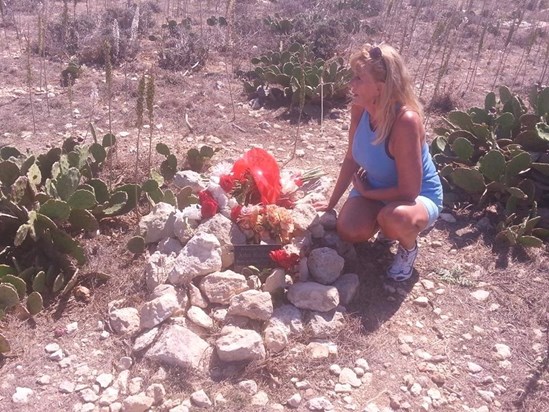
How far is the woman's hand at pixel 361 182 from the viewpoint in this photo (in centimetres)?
317

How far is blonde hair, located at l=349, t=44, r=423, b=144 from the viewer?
8.99 ft

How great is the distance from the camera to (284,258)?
2943 mm

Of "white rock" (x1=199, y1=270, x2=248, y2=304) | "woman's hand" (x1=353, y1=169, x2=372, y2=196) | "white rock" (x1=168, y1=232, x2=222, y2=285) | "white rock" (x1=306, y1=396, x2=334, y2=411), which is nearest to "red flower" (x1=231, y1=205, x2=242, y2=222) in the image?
"white rock" (x1=168, y1=232, x2=222, y2=285)

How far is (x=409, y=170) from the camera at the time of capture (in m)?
2.88

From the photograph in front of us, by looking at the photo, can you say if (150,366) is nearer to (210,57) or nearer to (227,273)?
(227,273)

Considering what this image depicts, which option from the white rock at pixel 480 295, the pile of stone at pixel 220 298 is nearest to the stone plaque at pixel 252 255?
the pile of stone at pixel 220 298

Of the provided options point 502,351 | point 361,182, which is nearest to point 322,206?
point 361,182

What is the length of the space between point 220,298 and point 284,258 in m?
0.39

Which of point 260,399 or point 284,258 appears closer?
point 260,399

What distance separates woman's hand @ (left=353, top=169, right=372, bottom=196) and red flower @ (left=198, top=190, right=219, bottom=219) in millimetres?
806

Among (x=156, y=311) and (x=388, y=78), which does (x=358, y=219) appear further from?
(x=156, y=311)

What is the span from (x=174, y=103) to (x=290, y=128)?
1.16 m

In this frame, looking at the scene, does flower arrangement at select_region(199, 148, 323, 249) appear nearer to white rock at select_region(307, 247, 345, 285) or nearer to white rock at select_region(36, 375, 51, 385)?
white rock at select_region(307, 247, 345, 285)

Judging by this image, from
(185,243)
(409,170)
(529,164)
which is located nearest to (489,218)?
(529,164)
